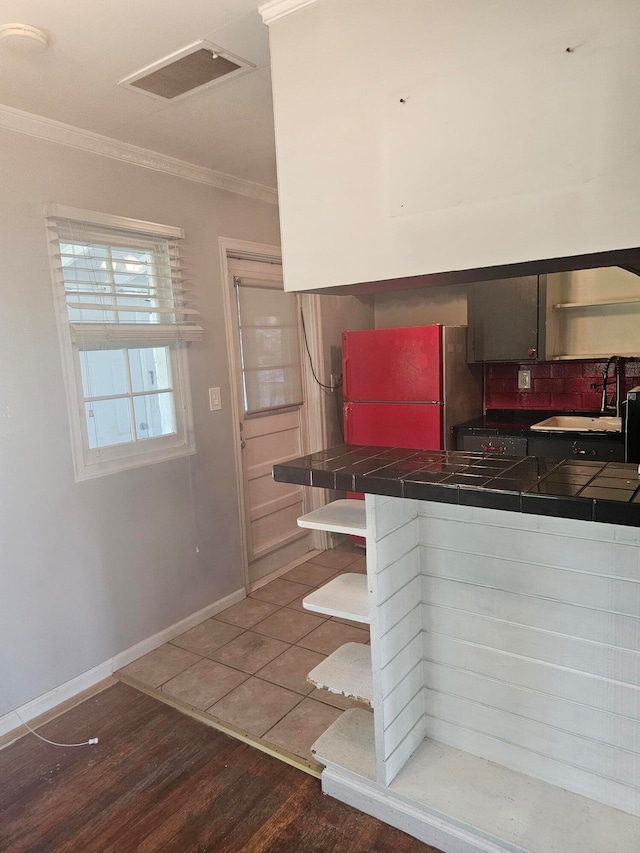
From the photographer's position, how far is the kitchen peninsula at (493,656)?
154 cm

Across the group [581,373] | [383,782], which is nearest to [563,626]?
[383,782]

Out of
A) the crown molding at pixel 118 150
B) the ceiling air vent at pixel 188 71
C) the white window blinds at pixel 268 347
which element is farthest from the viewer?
the white window blinds at pixel 268 347

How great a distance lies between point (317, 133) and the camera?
1.69m

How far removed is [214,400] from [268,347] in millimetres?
712

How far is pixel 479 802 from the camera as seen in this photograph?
1.67 m

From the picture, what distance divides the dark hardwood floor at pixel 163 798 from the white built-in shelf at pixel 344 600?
656 millimetres

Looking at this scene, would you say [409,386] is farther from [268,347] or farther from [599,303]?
[599,303]

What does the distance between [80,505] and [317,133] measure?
73.4 inches

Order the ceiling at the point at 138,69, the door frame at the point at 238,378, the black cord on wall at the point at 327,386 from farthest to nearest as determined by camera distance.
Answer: the black cord on wall at the point at 327,386, the door frame at the point at 238,378, the ceiling at the point at 138,69

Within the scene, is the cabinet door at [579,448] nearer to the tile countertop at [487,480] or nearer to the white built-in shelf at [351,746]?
the tile countertop at [487,480]

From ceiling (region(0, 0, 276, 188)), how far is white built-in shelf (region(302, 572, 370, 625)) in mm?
1813

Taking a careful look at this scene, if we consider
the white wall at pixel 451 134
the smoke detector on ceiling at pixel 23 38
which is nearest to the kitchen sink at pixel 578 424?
the white wall at pixel 451 134

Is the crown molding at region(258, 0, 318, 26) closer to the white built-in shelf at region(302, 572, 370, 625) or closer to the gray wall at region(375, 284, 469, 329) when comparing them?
the white built-in shelf at region(302, 572, 370, 625)

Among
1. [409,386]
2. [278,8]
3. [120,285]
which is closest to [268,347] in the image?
[409,386]
